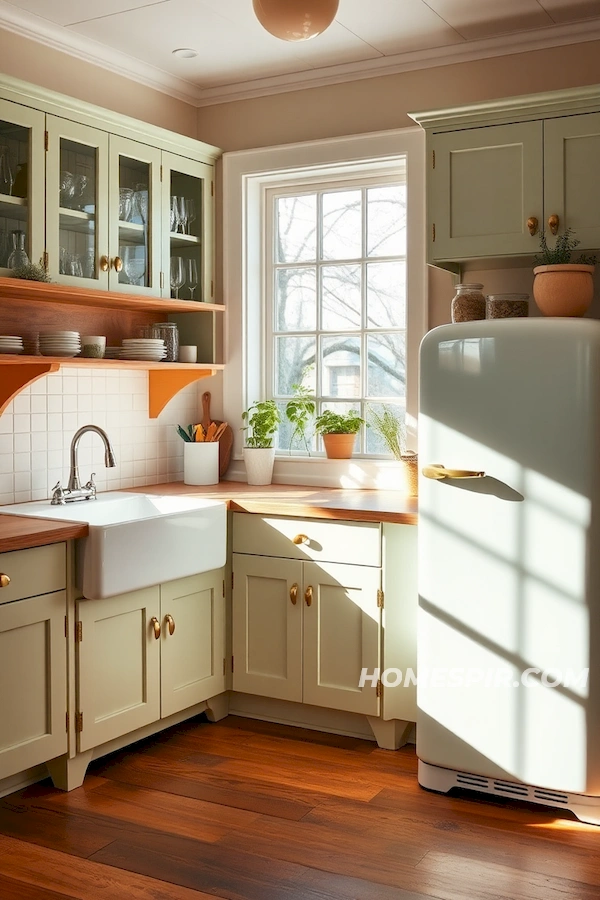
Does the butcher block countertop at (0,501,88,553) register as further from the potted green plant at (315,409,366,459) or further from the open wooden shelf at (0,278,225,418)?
the potted green plant at (315,409,366,459)

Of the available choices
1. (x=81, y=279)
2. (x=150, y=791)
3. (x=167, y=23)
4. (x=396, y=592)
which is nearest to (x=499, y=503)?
(x=396, y=592)

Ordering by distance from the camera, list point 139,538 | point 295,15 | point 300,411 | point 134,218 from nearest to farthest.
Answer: point 295,15
point 139,538
point 134,218
point 300,411

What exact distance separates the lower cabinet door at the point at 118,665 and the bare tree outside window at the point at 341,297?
126 centimetres

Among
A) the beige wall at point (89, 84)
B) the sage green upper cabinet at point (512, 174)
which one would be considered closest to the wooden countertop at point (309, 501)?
the sage green upper cabinet at point (512, 174)

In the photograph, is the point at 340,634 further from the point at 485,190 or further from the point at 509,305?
the point at 485,190

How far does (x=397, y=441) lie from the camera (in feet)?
12.6

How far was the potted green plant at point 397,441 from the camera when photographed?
144 inches

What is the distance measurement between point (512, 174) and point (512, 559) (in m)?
1.33

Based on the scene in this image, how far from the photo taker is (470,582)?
9.53 ft

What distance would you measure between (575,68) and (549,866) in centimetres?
266

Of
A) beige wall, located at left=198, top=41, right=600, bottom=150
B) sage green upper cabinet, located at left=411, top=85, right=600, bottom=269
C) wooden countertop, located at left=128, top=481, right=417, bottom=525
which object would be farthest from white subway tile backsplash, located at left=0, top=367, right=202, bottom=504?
sage green upper cabinet, located at left=411, top=85, right=600, bottom=269

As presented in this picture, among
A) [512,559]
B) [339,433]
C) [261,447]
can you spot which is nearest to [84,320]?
[261,447]

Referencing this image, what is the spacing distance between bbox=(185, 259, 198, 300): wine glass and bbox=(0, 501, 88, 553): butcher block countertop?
1.36m

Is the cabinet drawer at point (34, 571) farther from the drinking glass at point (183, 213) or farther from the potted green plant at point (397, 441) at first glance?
the drinking glass at point (183, 213)
